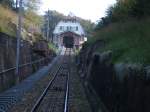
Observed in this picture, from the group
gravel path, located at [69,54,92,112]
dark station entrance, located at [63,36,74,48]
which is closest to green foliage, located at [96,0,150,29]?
gravel path, located at [69,54,92,112]

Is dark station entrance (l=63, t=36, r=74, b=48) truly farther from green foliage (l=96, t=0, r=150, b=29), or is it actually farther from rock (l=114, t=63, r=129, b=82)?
rock (l=114, t=63, r=129, b=82)

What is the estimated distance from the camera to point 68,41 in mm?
149875

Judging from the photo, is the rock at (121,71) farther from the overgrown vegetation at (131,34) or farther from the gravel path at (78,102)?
the gravel path at (78,102)

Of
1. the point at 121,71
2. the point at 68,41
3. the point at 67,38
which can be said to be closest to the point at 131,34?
the point at 121,71

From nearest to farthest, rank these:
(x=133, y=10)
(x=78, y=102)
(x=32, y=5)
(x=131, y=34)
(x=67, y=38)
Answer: (x=131, y=34), (x=78, y=102), (x=133, y=10), (x=32, y=5), (x=67, y=38)

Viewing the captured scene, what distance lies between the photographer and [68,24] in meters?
175

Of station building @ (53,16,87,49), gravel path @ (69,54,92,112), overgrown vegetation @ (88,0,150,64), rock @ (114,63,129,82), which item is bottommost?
gravel path @ (69,54,92,112)

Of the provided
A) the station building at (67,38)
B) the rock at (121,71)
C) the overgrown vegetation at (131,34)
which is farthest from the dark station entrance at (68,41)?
the rock at (121,71)

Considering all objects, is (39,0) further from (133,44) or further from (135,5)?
(133,44)

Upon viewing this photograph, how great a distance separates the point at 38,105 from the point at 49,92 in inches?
277

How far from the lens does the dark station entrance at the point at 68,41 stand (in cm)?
14550

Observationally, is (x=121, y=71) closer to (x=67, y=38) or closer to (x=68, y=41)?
(x=68, y=41)

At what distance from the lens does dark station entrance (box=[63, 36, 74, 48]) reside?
14550 centimetres

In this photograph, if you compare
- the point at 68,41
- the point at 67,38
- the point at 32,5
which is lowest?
the point at 68,41
